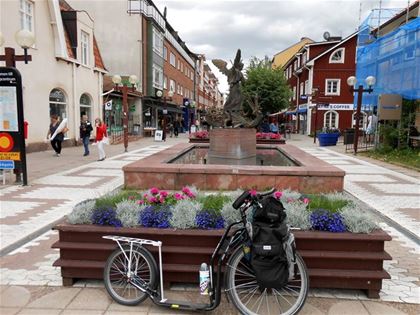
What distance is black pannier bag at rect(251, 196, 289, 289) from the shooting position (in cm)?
293

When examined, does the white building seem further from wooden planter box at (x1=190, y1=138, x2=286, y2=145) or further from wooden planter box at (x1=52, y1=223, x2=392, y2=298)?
wooden planter box at (x1=52, y1=223, x2=392, y2=298)

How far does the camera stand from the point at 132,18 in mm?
30641

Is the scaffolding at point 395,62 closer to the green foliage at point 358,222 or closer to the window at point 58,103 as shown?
the green foliage at point 358,222

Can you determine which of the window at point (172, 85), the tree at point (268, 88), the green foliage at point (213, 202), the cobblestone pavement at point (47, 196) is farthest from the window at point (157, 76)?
the green foliage at point (213, 202)

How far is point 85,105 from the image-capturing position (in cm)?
2234

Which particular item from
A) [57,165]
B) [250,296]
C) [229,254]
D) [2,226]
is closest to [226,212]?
[229,254]

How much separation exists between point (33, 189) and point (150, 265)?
675cm

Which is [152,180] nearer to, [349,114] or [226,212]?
A: [226,212]

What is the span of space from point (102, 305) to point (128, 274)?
0.40 meters

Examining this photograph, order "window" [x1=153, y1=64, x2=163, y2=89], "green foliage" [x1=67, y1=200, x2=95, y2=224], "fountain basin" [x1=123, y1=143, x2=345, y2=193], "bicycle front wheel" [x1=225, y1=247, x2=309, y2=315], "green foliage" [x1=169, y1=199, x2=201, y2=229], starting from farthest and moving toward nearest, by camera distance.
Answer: "window" [x1=153, y1=64, x2=163, y2=89] < "fountain basin" [x1=123, y1=143, x2=345, y2=193] < "green foliage" [x1=67, y1=200, x2=95, y2=224] < "green foliage" [x1=169, y1=199, x2=201, y2=229] < "bicycle front wheel" [x1=225, y1=247, x2=309, y2=315]

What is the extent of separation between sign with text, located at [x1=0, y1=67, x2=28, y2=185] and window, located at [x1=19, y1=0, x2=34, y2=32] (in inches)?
319

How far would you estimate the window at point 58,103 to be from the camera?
18594 millimetres

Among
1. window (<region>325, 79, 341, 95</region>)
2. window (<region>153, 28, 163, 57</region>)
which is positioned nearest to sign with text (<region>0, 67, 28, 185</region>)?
window (<region>153, 28, 163, 57</region>)

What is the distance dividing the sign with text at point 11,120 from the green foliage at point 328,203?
25.3 ft
